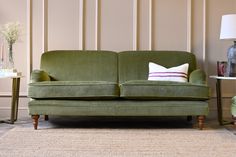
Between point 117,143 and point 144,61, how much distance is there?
142cm

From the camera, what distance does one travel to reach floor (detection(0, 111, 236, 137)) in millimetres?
3473

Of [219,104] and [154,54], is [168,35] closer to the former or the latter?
[154,54]

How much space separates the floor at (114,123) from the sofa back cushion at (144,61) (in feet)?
1.61

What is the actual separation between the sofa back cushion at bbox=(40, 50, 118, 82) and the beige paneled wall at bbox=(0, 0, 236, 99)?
25cm

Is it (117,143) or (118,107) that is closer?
(117,143)

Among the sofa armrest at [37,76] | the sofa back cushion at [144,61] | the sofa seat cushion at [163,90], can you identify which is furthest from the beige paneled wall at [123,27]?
the sofa seat cushion at [163,90]

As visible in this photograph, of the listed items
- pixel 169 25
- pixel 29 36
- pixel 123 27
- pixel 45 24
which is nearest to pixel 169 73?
pixel 169 25

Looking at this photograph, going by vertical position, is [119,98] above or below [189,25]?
below

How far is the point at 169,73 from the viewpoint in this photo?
360cm

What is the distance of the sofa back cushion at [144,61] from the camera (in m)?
3.81

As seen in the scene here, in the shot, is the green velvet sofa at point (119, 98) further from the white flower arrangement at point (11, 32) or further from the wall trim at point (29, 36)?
the wall trim at point (29, 36)

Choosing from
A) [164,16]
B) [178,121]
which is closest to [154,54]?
[164,16]

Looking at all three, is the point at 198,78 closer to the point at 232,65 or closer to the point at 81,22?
the point at 232,65

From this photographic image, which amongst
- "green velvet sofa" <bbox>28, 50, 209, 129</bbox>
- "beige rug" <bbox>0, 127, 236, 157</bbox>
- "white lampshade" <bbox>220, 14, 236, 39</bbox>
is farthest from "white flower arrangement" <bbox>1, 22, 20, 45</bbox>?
"white lampshade" <bbox>220, 14, 236, 39</bbox>
